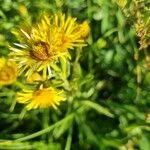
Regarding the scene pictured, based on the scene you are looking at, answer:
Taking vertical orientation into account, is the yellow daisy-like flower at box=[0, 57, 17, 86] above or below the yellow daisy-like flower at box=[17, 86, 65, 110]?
above

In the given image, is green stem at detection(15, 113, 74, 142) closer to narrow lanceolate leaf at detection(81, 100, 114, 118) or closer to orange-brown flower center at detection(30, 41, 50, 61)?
narrow lanceolate leaf at detection(81, 100, 114, 118)

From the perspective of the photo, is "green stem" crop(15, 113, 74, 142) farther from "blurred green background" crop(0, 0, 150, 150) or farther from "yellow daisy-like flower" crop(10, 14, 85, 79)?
"yellow daisy-like flower" crop(10, 14, 85, 79)

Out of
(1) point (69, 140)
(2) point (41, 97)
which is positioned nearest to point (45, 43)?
(2) point (41, 97)

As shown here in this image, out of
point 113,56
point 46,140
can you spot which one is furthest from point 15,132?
point 113,56

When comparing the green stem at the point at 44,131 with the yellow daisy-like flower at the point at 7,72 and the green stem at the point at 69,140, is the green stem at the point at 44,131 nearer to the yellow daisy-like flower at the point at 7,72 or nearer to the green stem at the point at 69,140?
the green stem at the point at 69,140

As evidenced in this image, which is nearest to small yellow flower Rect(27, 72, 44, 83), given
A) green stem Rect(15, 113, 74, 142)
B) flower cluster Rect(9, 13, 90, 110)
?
flower cluster Rect(9, 13, 90, 110)

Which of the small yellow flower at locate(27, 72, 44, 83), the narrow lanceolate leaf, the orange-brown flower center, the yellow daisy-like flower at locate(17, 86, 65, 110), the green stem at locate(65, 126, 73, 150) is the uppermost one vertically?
the orange-brown flower center

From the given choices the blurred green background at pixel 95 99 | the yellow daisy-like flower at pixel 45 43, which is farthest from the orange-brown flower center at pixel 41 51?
the blurred green background at pixel 95 99
